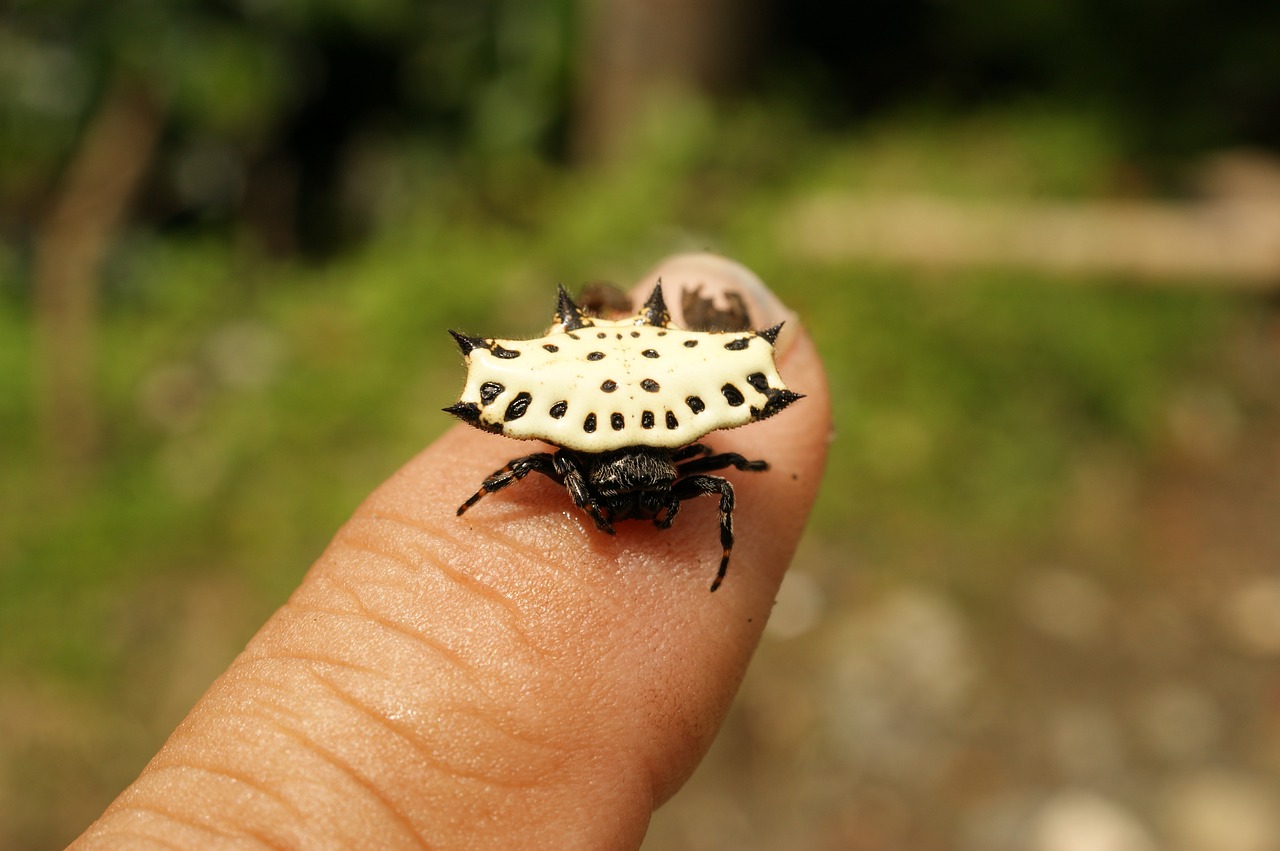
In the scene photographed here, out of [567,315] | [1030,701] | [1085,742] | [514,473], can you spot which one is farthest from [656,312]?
Answer: [1085,742]

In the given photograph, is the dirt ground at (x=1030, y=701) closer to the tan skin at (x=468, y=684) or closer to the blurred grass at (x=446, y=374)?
→ the blurred grass at (x=446, y=374)

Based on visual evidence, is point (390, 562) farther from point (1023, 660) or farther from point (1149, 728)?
point (1149, 728)

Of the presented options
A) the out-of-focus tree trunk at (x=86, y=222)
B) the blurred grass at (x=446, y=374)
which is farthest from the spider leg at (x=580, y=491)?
the out-of-focus tree trunk at (x=86, y=222)

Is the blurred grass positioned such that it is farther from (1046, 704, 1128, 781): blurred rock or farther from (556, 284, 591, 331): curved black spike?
(556, 284, 591, 331): curved black spike

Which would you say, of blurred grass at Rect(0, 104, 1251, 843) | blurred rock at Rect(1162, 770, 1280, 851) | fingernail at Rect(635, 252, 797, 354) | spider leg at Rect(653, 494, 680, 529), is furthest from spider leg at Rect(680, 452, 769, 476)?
blurred rock at Rect(1162, 770, 1280, 851)

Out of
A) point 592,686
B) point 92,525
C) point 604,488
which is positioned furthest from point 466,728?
point 92,525

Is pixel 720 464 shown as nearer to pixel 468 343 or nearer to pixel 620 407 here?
pixel 620 407
